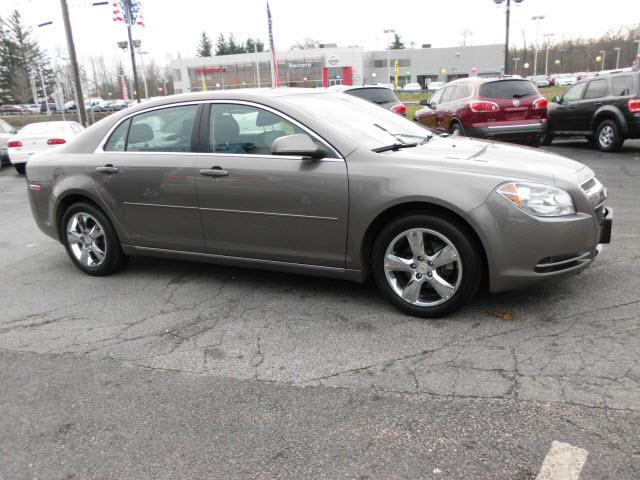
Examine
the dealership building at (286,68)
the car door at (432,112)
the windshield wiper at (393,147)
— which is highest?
the dealership building at (286,68)

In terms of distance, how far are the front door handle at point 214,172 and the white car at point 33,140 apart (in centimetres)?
1114

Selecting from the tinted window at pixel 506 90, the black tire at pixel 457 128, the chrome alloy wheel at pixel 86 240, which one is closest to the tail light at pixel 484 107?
the tinted window at pixel 506 90

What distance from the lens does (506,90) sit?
1156 cm

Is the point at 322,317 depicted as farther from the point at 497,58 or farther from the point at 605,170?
the point at 497,58

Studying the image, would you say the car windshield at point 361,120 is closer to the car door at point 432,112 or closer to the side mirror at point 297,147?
the side mirror at point 297,147

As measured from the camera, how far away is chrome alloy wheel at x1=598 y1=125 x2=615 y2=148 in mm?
12055

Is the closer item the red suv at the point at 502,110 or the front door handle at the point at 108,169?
the front door handle at the point at 108,169


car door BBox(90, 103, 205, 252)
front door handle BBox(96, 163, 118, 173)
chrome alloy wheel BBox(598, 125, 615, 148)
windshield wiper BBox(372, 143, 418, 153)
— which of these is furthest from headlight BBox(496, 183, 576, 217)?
chrome alloy wheel BBox(598, 125, 615, 148)

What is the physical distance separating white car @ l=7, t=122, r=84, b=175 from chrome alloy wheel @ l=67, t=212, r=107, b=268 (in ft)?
31.9

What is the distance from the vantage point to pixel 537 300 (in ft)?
13.5

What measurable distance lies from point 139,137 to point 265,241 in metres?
1.61

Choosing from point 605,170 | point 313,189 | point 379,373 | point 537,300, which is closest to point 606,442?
point 379,373

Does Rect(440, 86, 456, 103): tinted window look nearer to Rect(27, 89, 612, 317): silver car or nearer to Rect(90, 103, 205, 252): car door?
Rect(27, 89, 612, 317): silver car

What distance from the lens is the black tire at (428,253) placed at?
12.1 ft
